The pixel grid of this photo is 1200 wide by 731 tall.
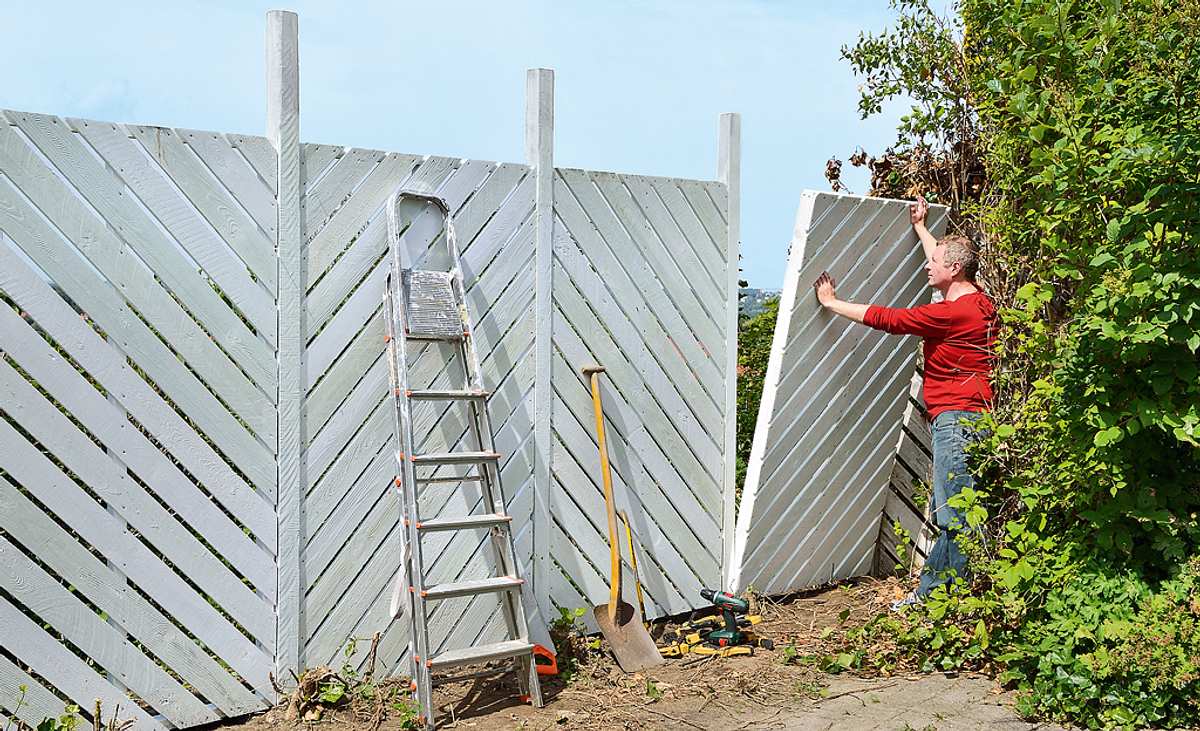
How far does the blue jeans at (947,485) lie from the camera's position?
554 cm

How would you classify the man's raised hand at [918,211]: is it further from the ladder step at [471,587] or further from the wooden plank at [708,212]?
the ladder step at [471,587]

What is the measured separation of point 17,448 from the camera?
12.8ft

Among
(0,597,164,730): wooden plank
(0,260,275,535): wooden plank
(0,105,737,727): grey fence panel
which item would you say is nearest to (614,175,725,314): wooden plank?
(0,105,737,727): grey fence panel

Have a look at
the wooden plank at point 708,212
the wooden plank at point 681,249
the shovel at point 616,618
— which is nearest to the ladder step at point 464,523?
the shovel at point 616,618

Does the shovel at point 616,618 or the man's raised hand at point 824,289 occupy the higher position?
the man's raised hand at point 824,289

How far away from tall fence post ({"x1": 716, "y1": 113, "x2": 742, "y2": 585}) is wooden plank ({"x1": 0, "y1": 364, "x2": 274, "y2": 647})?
2.54 meters

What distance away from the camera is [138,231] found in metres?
4.08

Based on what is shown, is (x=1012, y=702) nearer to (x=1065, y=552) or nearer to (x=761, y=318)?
(x=1065, y=552)

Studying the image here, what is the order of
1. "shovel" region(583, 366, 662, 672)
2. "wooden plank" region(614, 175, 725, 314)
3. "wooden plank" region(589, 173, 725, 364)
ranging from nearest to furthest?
"shovel" region(583, 366, 662, 672)
"wooden plank" region(589, 173, 725, 364)
"wooden plank" region(614, 175, 725, 314)

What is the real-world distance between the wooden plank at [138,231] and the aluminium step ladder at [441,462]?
0.55 m

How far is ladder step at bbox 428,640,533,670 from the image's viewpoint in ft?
14.4

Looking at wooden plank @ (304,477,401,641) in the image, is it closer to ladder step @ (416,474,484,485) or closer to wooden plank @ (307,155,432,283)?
ladder step @ (416,474,484,485)

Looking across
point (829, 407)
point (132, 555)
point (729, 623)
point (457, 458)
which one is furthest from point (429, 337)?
point (829, 407)

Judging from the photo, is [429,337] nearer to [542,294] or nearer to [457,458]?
[457,458]
